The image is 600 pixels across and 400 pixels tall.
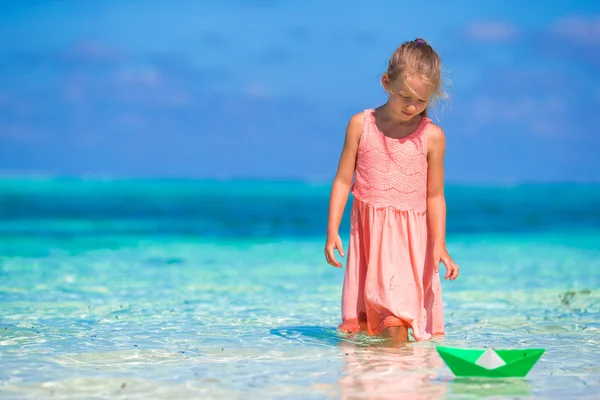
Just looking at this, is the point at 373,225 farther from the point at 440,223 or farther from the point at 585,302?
the point at 585,302

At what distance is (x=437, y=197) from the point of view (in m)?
4.53

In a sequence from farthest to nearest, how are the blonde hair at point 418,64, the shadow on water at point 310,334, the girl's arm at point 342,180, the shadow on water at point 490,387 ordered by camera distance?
the shadow on water at point 310,334 → the girl's arm at point 342,180 → the blonde hair at point 418,64 → the shadow on water at point 490,387

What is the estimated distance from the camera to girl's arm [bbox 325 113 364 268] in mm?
4430

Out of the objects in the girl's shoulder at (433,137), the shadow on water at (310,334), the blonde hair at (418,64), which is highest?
the blonde hair at (418,64)

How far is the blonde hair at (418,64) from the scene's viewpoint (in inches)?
163

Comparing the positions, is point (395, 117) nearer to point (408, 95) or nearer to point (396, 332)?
point (408, 95)

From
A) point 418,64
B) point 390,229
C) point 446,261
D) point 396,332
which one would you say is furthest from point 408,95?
point 396,332

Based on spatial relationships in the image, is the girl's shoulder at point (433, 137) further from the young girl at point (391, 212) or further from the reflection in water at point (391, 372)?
the reflection in water at point (391, 372)

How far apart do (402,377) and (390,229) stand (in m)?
0.90

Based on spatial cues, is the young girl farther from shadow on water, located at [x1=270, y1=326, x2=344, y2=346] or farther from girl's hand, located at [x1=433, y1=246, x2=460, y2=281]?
shadow on water, located at [x1=270, y1=326, x2=344, y2=346]

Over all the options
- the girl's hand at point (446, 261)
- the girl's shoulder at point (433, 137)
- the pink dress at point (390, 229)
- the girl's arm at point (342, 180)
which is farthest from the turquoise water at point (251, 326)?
the girl's shoulder at point (433, 137)

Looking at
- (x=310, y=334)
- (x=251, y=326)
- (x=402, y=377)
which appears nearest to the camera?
(x=402, y=377)

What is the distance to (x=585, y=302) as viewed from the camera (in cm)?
700

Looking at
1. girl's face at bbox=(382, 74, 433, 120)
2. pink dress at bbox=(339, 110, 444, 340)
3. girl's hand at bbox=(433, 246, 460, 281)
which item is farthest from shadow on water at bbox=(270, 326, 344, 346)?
girl's face at bbox=(382, 74, 433, 120)
